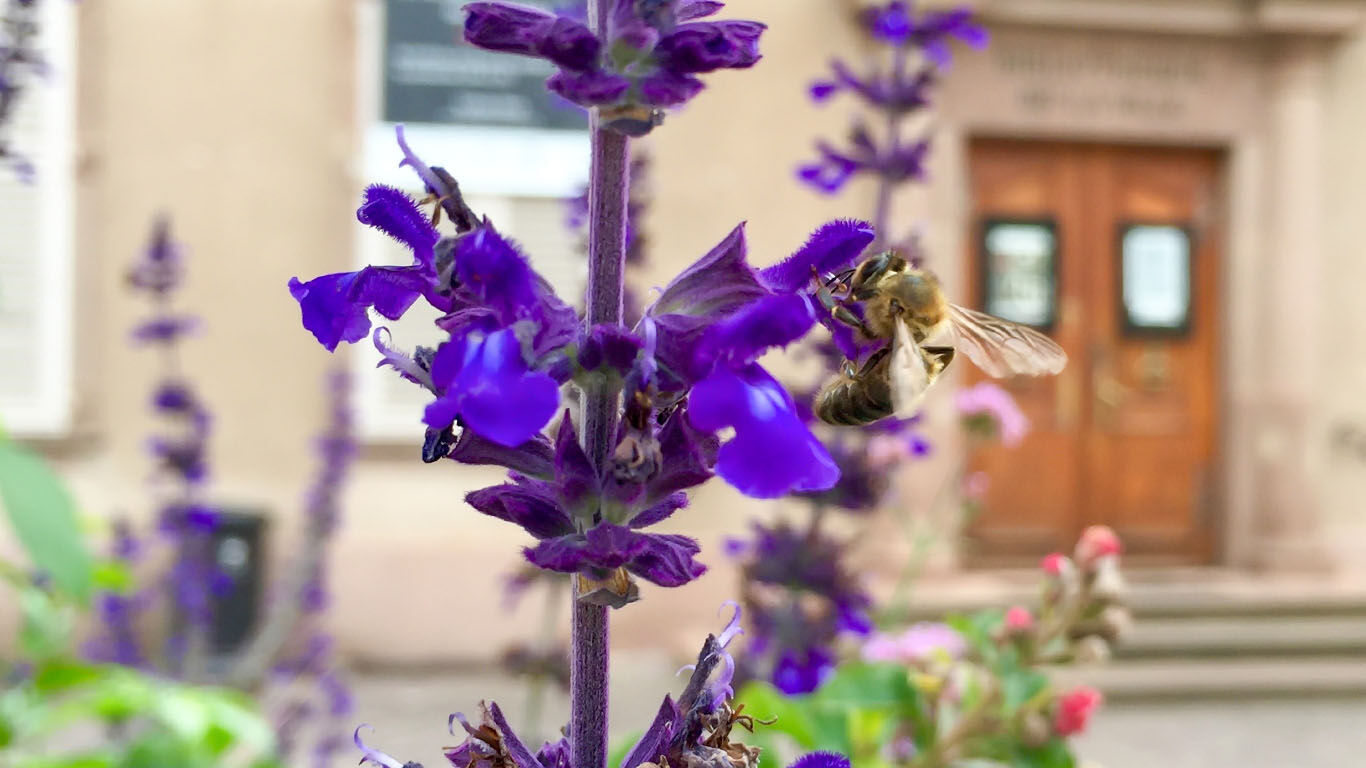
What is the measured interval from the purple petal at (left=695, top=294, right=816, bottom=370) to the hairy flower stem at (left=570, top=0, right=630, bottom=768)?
2.4 inches

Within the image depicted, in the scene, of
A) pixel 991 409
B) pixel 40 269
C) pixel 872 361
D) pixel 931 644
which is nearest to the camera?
pixel 872 361

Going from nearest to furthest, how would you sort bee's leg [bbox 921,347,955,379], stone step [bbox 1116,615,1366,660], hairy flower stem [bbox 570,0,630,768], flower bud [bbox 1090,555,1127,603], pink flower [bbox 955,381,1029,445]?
hairy flower stem [bbox 570,0,630,768] < bee's leg [bbox 921,347,955,379] < flower bud [bbox 1090,555,1127,603] < pink flower [bbox 955,381,1029,445] < stone step [bbox 1116,615,1366,660]

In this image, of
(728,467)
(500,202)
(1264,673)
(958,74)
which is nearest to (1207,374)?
(1264,673)

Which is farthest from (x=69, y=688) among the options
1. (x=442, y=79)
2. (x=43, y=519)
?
(x=442, y=79)

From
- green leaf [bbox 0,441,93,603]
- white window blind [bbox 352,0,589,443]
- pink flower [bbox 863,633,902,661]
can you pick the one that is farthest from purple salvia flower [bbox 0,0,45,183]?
white window blind [bbox 352,0,589,443]

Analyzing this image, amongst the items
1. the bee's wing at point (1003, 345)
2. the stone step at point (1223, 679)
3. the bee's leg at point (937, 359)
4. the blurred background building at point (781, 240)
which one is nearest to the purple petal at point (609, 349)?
the bee's leg at point (937, 359)

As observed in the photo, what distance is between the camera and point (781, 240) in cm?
667

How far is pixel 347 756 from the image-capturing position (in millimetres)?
4352

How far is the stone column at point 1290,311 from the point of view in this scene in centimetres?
693

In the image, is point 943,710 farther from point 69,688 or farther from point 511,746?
point 69,688

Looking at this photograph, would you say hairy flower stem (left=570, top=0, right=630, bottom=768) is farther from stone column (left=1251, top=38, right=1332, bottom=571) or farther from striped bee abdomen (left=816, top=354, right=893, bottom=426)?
stone column (left=1251, top=38, right=1332, bottom=571)

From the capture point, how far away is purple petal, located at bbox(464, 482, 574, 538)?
0.67 m

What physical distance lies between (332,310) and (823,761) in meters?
0.44

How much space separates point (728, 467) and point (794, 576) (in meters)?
1.47
